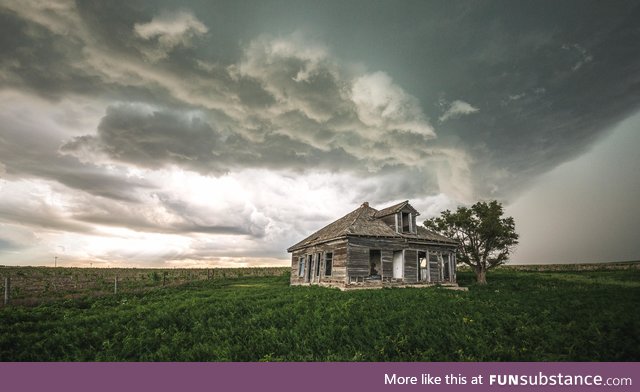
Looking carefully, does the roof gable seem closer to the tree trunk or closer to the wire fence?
the tree trunk

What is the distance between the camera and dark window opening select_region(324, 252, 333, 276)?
79.4ft

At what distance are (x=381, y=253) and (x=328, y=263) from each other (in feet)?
14.4

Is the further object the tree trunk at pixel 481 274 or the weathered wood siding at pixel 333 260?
the tree trunk at pixel 481 274

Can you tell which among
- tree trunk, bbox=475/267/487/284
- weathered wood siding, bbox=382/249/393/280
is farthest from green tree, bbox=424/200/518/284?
weathered wood siding, bbox=382/249/393/280

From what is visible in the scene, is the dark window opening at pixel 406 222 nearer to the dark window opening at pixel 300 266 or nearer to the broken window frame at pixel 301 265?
the broken window frame at pixel 301 265

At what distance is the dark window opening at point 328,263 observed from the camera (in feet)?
79.4

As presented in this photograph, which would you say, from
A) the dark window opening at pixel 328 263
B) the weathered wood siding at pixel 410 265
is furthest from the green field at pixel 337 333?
the dark window opening at pixel 328 263

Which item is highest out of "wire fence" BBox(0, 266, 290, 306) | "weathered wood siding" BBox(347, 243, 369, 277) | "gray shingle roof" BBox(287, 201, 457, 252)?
"gray shingle roof" BBox(287, 201, 457, 252)

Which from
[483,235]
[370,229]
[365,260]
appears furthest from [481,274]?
[365,260]

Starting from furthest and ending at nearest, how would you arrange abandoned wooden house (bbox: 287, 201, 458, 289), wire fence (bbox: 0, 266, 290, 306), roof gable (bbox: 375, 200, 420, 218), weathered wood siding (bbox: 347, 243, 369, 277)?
roof gable (bbox: 375, 200, 420, 218)
abandoned wooden house (bbox: 287, 201, 458, 289)
weathered wood siding (bbox: 347, 243, 369, 277)
wire fence (bbox: 0, 266, 290, 306)

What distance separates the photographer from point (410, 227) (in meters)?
25.2

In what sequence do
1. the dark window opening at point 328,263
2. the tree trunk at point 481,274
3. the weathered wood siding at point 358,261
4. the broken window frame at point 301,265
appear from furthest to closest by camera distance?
1. the tree trunk at point 481,274
2. the broken window frame at point 301,265
3. the dark window opening at point 328,263
4. the weathered wood siding at point 358,261

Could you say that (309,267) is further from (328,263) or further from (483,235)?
(483,235)
